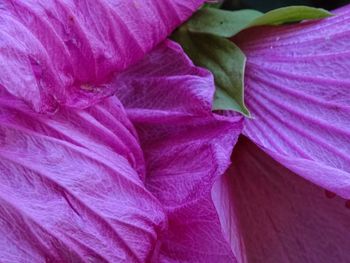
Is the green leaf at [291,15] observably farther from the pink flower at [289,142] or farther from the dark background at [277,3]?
the dark background at [277,3]

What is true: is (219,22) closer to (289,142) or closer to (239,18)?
(239,18)

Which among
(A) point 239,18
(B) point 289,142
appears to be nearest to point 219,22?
(A) point 239,18

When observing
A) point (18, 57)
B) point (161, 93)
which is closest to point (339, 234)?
point (161, 93)

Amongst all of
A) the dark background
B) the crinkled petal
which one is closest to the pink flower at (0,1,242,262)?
the crinkled petal

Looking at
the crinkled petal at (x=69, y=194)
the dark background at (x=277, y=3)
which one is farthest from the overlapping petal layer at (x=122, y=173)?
the dark background at (x=277, y=3)

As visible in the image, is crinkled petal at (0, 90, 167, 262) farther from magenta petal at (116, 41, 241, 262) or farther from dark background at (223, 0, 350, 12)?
dark background at (223, 0, 350, 12)

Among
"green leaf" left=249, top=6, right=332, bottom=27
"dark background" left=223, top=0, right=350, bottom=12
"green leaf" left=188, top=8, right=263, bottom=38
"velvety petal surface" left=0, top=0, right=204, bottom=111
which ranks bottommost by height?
"dark background" left=223, top=0, right=350, bottom=12
